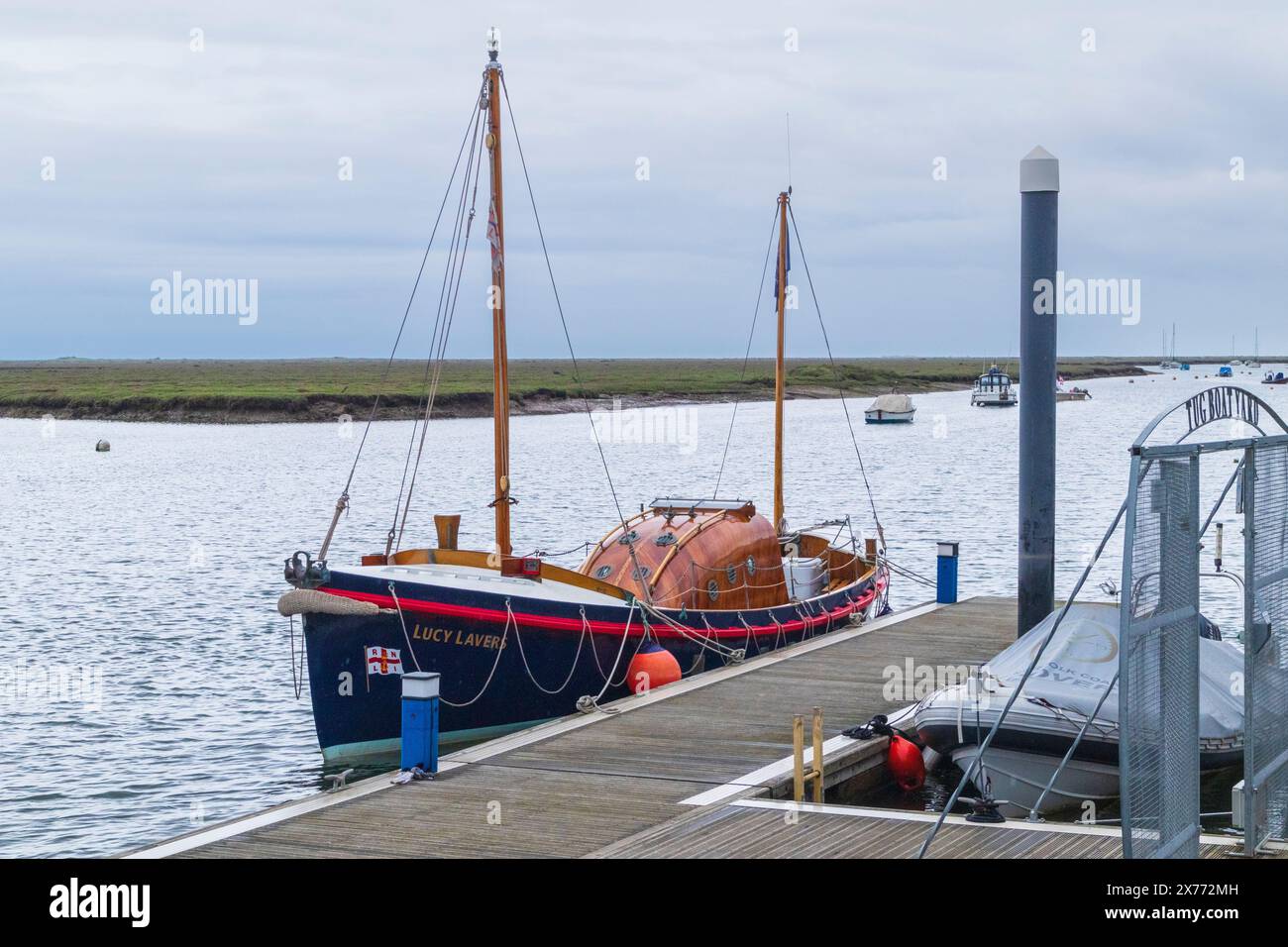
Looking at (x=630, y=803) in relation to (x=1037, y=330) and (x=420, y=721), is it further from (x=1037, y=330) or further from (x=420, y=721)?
(x=1037, y=330)

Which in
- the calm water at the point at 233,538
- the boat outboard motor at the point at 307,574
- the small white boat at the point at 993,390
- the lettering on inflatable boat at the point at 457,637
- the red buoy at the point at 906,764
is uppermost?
the small white boat at the point at 993,390

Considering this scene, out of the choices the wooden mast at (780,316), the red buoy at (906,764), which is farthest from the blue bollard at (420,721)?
the wooden mast at (780,316)

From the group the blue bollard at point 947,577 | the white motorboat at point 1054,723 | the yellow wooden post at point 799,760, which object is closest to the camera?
the yellow wooden post at point 799,760

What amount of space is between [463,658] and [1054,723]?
23.8ft

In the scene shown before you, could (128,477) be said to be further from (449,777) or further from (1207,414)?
(1207,414)

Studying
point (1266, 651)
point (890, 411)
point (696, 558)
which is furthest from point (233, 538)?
point (890, 411)

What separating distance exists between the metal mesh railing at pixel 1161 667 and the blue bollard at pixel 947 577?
686 inches

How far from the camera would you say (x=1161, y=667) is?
9.36 metres

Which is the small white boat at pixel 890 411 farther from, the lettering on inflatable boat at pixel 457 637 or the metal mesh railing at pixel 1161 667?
the metal mesh railing at pixel 1161 667

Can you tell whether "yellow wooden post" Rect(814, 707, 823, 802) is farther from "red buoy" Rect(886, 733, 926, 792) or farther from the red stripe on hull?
the red stripe on hull

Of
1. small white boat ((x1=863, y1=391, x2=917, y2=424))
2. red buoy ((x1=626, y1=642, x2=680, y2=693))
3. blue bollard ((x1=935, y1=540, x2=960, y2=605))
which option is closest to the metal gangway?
red buoy ((x1=626, y1=642, x2=680, y2=693))

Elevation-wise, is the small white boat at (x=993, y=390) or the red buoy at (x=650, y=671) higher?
the small white boat at (x=993, y=390)

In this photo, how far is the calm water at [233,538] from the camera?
20141 mm
